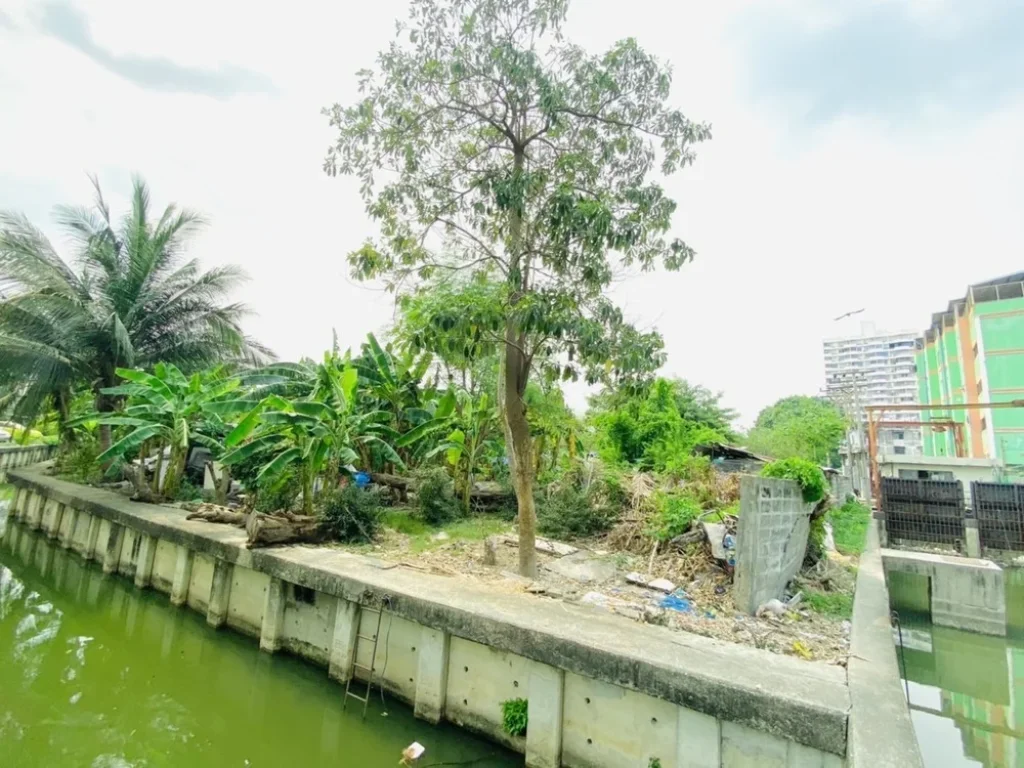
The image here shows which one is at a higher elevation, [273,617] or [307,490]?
[307,490]

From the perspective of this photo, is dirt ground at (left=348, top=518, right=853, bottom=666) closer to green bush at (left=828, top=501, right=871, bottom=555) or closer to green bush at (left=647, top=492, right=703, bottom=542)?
green bush at (left=647, top=492, right=703, bottom=542)

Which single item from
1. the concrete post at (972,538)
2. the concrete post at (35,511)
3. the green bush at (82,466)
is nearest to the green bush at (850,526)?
the concrete post at (972,538)

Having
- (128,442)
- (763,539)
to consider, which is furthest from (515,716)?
(128,442)

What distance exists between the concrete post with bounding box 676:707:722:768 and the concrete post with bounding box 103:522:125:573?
9557mm

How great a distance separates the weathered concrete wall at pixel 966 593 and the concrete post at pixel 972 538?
4.39 metres

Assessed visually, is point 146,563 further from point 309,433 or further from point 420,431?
point 420,431

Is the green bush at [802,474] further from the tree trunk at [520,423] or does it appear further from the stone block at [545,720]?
the stone block at [545,720]

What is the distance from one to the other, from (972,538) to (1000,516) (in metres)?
1.04

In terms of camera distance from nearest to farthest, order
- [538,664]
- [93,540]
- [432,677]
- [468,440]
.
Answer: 1. [538,664]
2. [432,677]
3. [93,540]
4. [468,440]

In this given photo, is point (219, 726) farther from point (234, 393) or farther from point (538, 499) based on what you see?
point (234, 393)

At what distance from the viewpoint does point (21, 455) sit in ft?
67.2

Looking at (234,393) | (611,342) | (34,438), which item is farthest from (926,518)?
(34,438)

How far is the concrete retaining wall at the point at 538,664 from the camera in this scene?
3229mm

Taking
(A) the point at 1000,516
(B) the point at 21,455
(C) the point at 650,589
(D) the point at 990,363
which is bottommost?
(C) the point at 650,589
